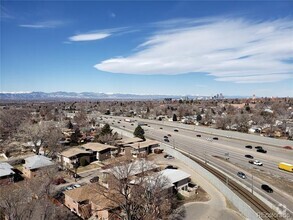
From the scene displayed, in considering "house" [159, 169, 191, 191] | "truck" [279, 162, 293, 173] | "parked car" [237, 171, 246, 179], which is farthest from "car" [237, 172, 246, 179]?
"house" [159, 169, 191, 191]

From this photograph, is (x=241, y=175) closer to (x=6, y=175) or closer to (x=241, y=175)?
(x=241, y=175)

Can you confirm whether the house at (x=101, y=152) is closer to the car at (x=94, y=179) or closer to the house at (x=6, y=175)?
the car at (x=94, y=179)

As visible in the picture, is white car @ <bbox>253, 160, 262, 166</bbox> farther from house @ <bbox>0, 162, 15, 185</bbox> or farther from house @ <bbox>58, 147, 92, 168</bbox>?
house @ <bbox>0, 162, 15, 185</bbox>

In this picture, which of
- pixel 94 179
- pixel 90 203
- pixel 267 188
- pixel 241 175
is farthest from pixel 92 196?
pixel 241 175

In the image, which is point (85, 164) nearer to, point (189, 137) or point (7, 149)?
point (7, 149)

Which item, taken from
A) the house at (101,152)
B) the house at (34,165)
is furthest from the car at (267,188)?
the house at (34,165)

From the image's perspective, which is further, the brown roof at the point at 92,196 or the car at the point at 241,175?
the car at the point at 241,175
